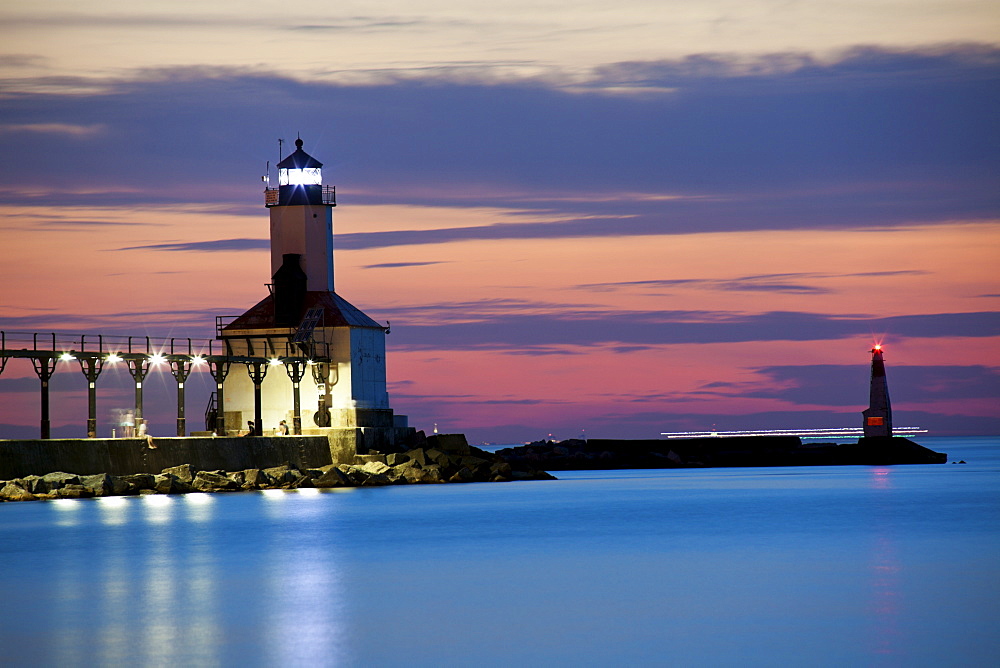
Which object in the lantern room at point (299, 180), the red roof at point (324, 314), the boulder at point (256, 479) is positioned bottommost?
the boulder at point (256, 479)

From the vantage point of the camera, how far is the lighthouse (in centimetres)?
6481

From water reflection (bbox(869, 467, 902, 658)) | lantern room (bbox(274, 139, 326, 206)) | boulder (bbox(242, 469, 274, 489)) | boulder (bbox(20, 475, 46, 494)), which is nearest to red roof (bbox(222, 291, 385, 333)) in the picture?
lantern room (bbox(274, 139, 326, 206))

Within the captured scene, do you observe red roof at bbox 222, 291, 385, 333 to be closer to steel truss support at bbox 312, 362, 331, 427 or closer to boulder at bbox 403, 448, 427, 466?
steel truss support at bbox 312, 362, 331, 427

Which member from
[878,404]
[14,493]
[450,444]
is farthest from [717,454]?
[14,493]

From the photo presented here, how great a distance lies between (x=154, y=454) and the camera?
40938 mm

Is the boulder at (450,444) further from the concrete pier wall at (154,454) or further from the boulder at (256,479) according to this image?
the boulder at (256,479)

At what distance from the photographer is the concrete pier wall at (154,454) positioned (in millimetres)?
37219

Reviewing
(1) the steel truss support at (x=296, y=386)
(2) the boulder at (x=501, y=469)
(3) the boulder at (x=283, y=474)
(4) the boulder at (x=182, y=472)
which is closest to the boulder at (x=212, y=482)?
(4) the boulder at (x=182, y=472)

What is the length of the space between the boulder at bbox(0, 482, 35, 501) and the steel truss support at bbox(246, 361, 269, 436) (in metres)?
12.1

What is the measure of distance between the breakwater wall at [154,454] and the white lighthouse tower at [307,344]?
1900 mm

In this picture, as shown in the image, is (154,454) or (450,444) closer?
(154,454)

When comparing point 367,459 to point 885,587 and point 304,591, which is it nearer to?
point 304,591

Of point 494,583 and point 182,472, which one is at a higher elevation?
point 182,472

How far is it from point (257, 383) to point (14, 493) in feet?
41.0
